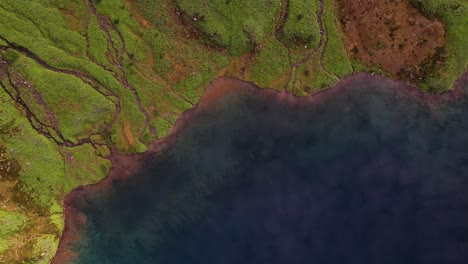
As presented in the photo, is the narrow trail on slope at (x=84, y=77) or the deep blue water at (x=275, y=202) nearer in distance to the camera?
the narrow trail on slope at (x=84, y=77)

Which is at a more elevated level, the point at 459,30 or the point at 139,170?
the point at 459,30

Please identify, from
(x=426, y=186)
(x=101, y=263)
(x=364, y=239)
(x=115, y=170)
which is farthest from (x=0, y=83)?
(x=426, y=186)

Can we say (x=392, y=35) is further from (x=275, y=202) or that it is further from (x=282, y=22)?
(x=275, y=202)

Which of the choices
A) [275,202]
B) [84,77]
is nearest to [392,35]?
[275,202]

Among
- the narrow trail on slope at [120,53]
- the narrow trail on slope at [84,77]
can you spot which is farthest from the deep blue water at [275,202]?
the narrow trail on slope at [84,77]

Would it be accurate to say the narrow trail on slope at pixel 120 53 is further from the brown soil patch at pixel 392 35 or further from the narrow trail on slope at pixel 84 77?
the brown soil patch at pixel 392 35

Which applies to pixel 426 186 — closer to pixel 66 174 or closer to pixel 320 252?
pixel 320 252

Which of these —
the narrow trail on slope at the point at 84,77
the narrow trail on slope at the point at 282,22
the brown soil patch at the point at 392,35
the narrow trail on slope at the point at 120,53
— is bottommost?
the narrow trail on slope at the point at 84,77
